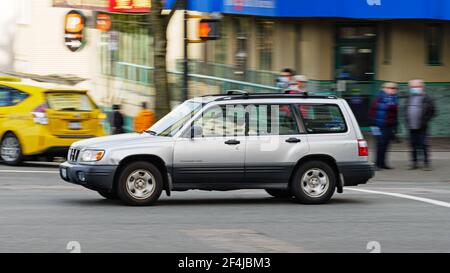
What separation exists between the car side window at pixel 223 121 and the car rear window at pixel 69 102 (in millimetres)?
7124

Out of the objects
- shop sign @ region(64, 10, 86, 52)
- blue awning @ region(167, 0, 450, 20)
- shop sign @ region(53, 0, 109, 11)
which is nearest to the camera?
blue awning @ region(167, 0, 450, 20)

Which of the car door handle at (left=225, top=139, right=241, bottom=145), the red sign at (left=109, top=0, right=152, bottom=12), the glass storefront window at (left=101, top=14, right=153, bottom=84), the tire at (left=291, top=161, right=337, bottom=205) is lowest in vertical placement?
the tire at (left=291, top=161, right=337, bottom=205)

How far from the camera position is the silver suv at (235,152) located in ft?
44.8

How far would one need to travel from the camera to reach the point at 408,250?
10539 millimetres

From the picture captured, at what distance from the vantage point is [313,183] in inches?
564

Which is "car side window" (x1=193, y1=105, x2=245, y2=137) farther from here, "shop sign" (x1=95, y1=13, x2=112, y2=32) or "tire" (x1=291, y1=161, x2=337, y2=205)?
"shop sign" (x1=95, y1=13, x2=112, y2=32)

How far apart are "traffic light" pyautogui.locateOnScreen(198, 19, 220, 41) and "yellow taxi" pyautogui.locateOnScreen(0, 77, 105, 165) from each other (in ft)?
Result: 9.21

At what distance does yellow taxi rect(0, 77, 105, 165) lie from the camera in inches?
794

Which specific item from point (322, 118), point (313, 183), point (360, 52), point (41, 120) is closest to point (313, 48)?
→ point (360, 52)

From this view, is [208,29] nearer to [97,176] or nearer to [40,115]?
[40,115]

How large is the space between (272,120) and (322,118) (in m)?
0.79

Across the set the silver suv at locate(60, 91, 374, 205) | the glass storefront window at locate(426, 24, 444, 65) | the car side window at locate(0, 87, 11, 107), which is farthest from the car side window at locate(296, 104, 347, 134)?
the glass storefront window at locate(426, 24, 444, 65)

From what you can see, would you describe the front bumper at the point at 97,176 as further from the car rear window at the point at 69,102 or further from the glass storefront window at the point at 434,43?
the glass storefront window at the point at 434,43
